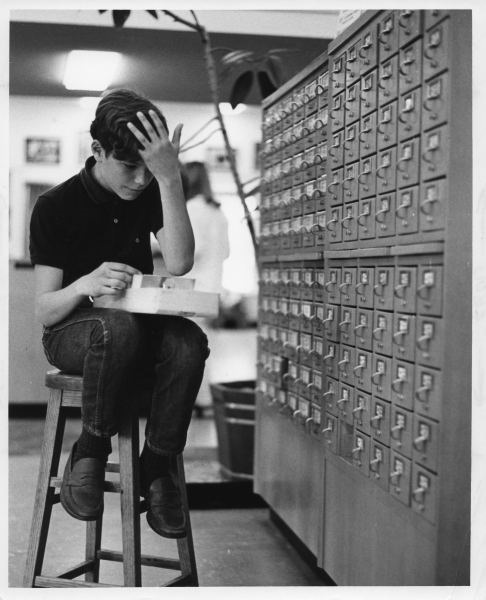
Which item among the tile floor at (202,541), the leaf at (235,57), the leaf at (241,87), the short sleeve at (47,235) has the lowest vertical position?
the tile floor at (202,541)

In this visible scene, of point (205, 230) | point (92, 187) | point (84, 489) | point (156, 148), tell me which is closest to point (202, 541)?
point (84, 489)

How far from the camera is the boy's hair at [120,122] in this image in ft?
6.07

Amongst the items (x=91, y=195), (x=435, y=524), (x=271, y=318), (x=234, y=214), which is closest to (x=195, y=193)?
(x=271, y=318)

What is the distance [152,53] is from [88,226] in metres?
1.70

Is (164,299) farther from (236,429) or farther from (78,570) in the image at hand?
(236,429)

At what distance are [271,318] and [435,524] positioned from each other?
1.46 m

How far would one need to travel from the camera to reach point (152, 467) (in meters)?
1.90

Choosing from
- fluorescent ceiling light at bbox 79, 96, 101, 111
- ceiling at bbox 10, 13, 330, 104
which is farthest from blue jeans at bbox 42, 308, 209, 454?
ceiling at bbox 10, 13, 330, 104

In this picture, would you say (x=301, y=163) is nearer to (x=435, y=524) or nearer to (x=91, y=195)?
(x=91, y=195)

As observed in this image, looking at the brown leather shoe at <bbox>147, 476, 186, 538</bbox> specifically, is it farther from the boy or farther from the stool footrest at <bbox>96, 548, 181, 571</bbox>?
the stool footrest at <bbox>96, 548, 181, 571</bbox>

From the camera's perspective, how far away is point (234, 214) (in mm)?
10719

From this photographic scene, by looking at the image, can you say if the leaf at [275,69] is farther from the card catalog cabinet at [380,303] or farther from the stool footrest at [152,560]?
the stool footrest at [152,560]

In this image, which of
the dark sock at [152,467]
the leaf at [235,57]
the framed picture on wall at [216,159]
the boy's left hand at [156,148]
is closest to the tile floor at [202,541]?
the dark sock at [152,467]

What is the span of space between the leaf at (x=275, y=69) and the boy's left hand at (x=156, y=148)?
4.64ft
